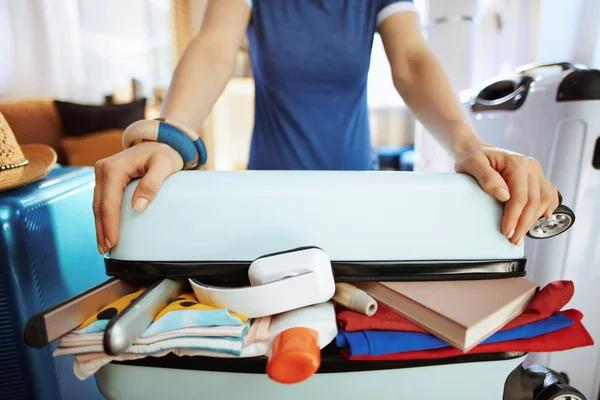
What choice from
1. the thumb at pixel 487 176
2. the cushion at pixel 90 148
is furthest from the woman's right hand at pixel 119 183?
the cushion at pixel 90 148

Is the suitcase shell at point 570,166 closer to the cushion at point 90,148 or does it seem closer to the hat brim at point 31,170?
the hat brim at point 31,170

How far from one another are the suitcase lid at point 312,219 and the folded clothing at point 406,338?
0.08 meters

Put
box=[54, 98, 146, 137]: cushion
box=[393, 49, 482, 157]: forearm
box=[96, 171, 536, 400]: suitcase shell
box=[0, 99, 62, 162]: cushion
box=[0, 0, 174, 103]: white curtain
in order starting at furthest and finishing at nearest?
box=[54, 98, 146, 137]: cushion
box=[0, 0, 174, 103]: white curtain
box=[0, 99, 62, 162]: cushion
box=[393, 49, 482, 157]: forearm
box=[96, 171, 536, 400]: suitcase shell

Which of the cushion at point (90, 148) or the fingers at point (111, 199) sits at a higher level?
the fingers at point (111, 199)

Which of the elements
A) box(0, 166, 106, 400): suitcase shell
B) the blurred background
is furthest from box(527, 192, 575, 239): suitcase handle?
the blurred background

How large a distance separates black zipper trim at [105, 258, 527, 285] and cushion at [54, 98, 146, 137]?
6.88 feet

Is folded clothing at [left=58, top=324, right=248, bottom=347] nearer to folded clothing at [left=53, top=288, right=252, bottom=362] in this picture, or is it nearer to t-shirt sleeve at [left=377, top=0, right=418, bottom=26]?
folded clothing at [left=53, top=288, right=252, bottom=362]

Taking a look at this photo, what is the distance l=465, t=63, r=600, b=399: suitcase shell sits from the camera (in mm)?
710

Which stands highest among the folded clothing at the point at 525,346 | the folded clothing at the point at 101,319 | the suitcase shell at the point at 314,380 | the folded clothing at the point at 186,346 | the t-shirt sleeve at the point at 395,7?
the t-shirt sleeve at the point at 395,7

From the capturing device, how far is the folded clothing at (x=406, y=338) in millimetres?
351

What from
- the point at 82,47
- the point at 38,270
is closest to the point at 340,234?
the point at 38,270

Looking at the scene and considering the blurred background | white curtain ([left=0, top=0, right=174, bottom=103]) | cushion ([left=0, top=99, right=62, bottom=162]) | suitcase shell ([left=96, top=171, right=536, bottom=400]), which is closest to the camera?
suitcase shell ([left=96, top=171, right=536, bottom=400])

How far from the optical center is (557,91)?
737 millimetres

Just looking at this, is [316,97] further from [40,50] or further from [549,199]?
[40,50]
